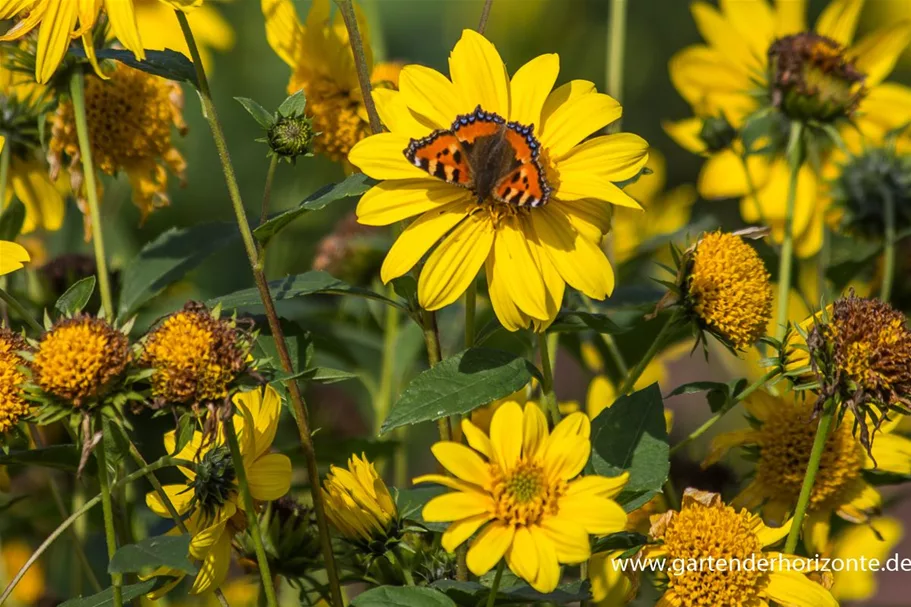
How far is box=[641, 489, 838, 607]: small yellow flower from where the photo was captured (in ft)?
2.56

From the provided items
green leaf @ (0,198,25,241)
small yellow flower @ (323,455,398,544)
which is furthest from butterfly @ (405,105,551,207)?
green leaf @ (0,198,25,241)

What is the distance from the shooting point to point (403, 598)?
2.32 feet

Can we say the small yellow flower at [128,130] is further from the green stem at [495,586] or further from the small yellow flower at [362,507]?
the green stem at [495,586]

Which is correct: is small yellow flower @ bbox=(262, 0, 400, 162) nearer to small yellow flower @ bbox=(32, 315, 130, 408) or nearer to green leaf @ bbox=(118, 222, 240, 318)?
green leaf @ bbox=(118, 222, 240, 318)

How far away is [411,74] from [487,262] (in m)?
0.14

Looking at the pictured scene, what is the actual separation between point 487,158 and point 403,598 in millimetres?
292

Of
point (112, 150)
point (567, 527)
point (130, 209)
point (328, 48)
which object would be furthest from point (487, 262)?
point (130, 209)

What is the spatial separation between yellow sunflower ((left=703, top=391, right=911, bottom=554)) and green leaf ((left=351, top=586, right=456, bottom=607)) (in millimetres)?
290

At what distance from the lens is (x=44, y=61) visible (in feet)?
2.58

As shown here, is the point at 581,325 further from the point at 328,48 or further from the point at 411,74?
the point at 328,48

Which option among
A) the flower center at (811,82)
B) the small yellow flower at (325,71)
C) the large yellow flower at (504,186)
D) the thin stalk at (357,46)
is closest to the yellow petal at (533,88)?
the large yellow flower at (504,186)

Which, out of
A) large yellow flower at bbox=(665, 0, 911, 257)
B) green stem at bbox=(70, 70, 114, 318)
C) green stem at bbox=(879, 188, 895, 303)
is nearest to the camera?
green stem at bbox=(70, 70, 114, 318)

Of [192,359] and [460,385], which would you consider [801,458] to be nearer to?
[460,385]

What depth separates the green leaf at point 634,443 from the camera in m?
0.77
